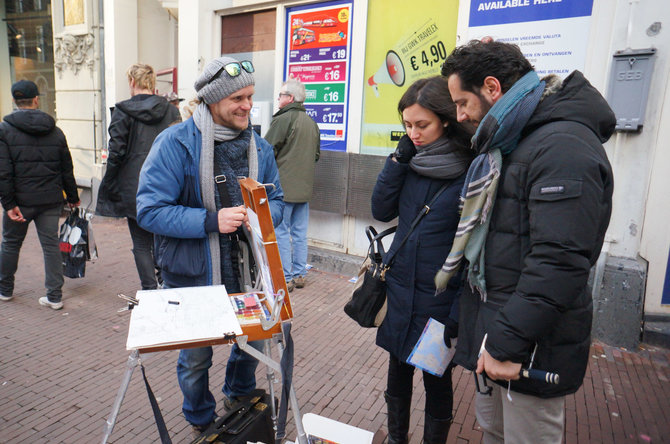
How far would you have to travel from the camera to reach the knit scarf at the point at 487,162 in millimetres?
1601

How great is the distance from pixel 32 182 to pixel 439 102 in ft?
13.4

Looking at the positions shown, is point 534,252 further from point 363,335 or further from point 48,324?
point 48,324

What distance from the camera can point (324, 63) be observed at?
595 centimetres

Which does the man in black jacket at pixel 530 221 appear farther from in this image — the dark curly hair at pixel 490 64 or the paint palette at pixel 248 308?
the paint palette at pixel 248 308

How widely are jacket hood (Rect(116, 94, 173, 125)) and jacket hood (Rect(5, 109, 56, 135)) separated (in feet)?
2.41

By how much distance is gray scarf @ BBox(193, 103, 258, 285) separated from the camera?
233 cm

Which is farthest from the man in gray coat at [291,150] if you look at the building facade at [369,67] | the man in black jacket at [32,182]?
the man in black jacket at [32,182]

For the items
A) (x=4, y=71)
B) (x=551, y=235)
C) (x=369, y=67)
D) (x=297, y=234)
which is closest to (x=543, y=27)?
(x=369, y=67)

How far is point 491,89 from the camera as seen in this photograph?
1708 millimetres

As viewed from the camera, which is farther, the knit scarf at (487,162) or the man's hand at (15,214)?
the man's hand at (15,214)

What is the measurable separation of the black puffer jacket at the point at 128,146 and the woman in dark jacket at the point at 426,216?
114 inches

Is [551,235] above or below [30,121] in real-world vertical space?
below

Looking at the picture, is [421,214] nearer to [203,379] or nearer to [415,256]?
[415,256]

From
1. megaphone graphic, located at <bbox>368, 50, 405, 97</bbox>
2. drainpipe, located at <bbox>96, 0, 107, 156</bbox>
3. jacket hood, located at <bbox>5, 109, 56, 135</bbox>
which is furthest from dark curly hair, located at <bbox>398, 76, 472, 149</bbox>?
drainpipe, located at <bbox>96, 0, 107, 156</bbox>
